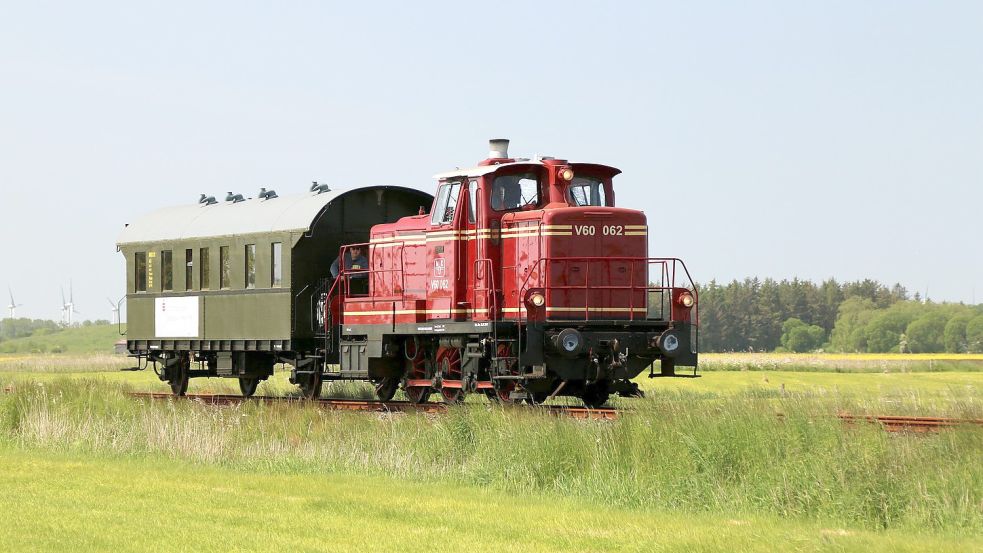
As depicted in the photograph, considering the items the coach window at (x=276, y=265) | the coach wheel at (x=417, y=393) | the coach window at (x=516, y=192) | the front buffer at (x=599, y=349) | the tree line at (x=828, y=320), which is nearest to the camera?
the front buffer at (x=599, y=349)

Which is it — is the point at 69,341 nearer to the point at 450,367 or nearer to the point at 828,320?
the point at 828,320

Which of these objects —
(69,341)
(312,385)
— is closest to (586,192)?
(312,385)

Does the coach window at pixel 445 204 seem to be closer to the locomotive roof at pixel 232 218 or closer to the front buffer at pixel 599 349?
the front buffer at pixel 599 349

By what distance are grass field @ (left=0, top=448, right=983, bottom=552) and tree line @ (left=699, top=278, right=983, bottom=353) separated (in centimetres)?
8651

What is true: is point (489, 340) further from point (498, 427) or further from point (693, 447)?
point (693, 447)

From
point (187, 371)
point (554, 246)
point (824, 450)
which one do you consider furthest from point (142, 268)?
point (824, 450)

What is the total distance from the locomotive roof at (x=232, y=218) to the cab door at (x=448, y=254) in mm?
4221

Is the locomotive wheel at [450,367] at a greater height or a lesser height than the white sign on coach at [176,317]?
lesser

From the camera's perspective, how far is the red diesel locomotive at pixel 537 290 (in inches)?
797

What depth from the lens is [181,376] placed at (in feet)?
98.5

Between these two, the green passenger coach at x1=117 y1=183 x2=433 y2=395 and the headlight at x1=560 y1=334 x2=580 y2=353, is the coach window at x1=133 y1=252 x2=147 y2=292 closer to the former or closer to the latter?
the green passenger coach at x1=117 y1=183 x2=433 y2=395

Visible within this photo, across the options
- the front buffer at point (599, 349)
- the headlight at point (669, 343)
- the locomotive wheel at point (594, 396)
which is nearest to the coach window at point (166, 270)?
the locomotive wheel at point (594, 396)

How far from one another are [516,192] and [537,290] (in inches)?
80.2

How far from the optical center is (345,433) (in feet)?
59.5
